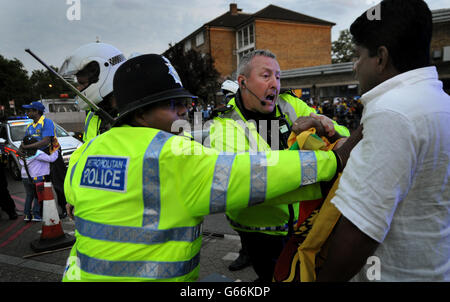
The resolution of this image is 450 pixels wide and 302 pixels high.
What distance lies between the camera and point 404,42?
1.08 meters

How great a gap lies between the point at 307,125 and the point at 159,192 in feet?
2.66

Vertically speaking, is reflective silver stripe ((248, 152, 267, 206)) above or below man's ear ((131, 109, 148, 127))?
below

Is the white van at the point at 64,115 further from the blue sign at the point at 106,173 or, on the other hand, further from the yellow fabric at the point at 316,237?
the yellow fabric at the point at 316,237

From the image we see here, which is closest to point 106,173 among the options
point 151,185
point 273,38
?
point 151,185

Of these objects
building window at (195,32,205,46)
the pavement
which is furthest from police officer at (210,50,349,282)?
building window at (195,32,205,46)

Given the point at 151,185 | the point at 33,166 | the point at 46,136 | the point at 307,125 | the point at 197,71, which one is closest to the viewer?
the point at 151,185

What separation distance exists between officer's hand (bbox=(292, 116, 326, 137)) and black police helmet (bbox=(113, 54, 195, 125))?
22.8 inches

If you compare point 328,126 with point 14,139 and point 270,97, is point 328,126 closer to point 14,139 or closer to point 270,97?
point 270,97

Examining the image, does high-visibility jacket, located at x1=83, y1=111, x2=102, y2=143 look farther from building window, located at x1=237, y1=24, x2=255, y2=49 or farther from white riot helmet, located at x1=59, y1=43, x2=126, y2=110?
building window, located at x1=237, y1=24, x2=255, y2=49

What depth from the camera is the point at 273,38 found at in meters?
38.2

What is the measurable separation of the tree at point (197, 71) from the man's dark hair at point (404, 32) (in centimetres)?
3177

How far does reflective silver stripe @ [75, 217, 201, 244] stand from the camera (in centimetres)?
122

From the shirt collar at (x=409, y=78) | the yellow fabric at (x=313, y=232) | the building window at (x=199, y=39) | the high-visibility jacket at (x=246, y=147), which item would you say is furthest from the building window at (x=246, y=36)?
the shirt collar at (x=409, y=78)
